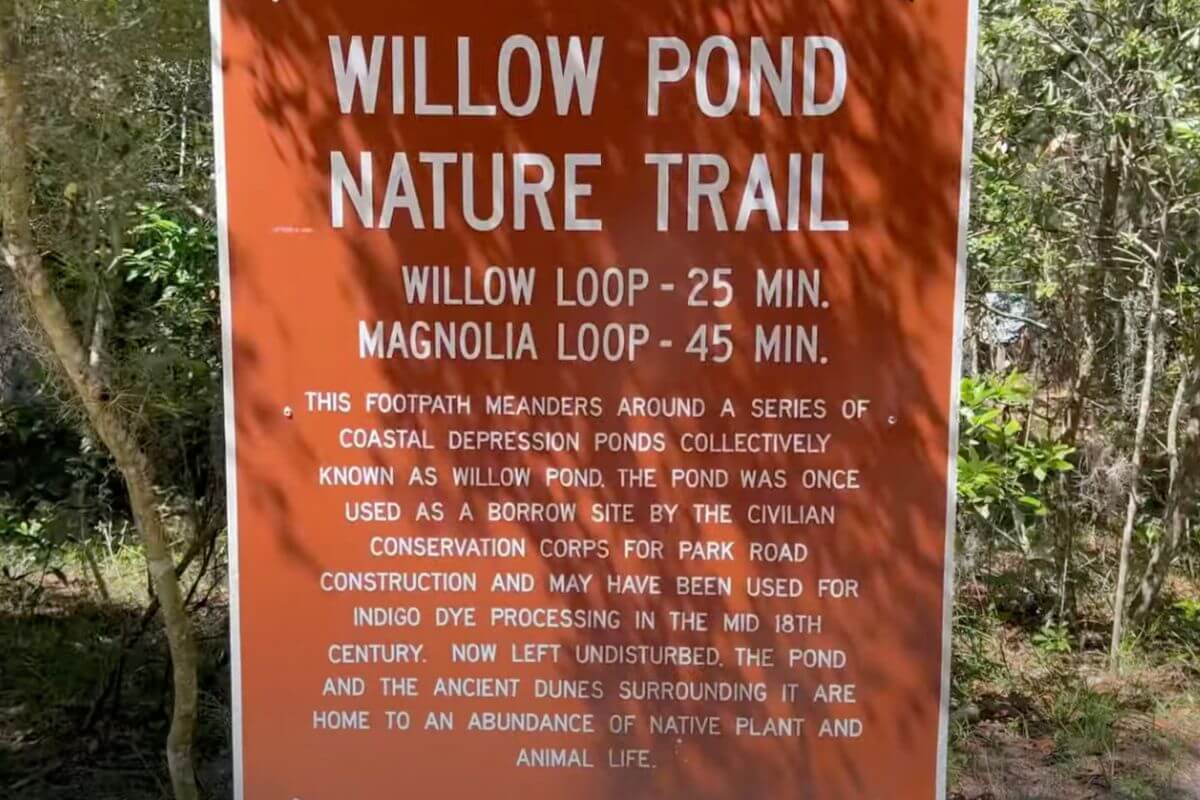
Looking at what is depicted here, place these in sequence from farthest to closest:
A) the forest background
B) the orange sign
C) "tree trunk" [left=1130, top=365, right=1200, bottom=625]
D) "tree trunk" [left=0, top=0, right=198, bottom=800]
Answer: "tree trunk" [left=1130, top=365, right=1200, bottom=625] → the forest background → "tree trunk" [left=0, top=0, right=198, bottom=800] → the orange sign

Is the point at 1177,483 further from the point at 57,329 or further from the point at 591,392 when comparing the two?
the point at 57,329

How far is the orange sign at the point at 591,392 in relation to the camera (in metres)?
2.47

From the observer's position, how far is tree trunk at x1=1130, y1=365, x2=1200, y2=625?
510 centimetres

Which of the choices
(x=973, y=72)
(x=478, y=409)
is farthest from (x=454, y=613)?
(x=973, y=72)

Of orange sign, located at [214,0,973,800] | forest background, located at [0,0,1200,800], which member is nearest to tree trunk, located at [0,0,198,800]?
forest background, located at [0,0,1200,800]

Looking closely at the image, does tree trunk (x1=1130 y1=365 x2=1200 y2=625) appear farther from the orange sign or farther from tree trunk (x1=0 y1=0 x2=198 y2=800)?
tree trunk (x1=0 y1=0 x2=198 y2=800)

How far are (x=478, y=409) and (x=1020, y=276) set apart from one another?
11.0 feet

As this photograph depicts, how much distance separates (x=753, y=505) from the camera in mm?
2553

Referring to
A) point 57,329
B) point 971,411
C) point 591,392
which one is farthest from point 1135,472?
point 57,329

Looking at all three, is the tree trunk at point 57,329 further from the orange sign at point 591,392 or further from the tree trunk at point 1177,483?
the tree trunk at point 1177,483

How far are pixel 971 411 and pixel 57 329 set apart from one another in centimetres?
337

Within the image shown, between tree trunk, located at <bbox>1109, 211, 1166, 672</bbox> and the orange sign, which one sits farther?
tree trunk, located at <bbox>1109, 211, 1166, 672</bbox>

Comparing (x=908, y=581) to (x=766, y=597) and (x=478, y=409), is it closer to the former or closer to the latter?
(x=766, y=597)

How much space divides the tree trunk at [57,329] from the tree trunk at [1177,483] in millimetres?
4457
